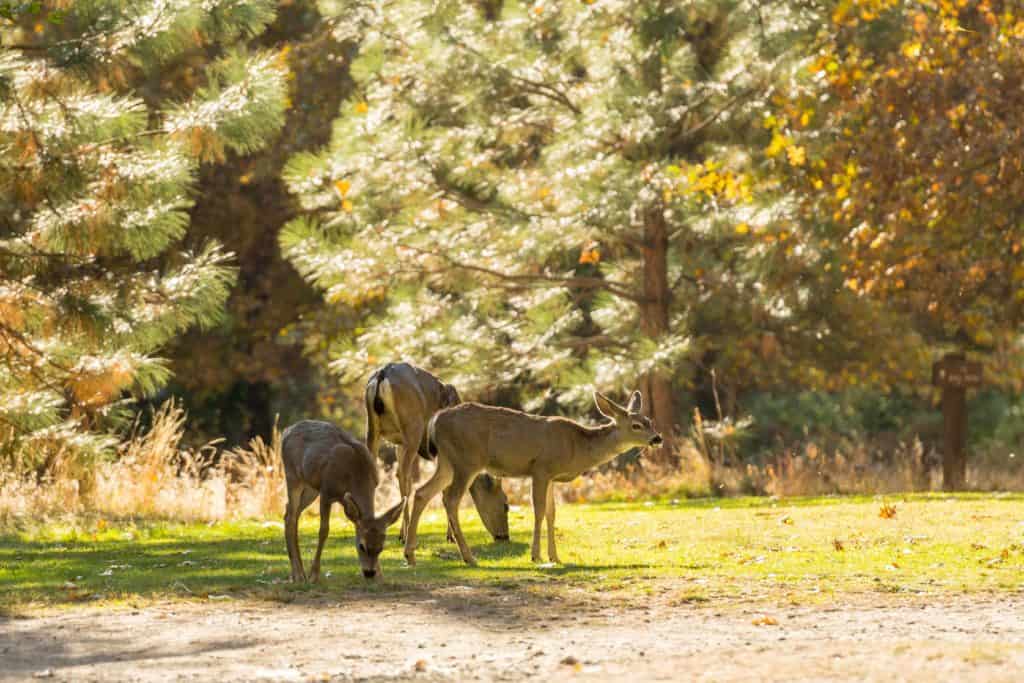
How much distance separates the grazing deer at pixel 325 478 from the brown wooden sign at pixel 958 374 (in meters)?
13.4

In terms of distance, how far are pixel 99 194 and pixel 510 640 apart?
10539mm

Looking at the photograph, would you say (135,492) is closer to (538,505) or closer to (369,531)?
(538,505)

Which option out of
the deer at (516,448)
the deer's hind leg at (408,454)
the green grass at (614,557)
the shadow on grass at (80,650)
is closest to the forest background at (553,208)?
the green grass at (614,557)

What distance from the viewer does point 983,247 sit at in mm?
22781

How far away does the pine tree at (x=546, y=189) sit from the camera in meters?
25.1

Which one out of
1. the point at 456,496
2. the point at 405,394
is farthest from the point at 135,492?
the point at 456,496

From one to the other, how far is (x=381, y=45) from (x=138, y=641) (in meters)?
19.1

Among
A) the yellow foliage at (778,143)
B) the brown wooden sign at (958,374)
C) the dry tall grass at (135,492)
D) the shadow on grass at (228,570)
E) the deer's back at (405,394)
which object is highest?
the yellow foliage at (778,143)

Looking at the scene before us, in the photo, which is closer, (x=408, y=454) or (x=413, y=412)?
(x=413, y=412)

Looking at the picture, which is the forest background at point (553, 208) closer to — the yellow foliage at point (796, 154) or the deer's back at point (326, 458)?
the yellow foliage at point (796, 154)

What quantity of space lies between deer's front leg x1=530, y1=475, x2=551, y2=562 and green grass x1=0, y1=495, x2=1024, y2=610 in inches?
5.1

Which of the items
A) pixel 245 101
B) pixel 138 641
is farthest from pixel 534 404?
pixel 138 641

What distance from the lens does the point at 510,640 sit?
10.0 metres

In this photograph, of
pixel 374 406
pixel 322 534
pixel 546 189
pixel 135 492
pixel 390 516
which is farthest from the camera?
pixel 546 189
